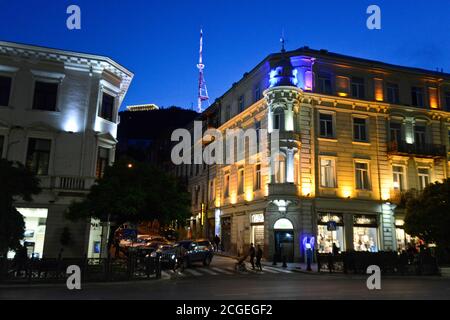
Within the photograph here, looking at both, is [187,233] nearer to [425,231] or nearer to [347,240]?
[347,240]

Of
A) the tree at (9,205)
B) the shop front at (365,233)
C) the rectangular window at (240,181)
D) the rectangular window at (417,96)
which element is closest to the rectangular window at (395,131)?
the rectangular window at (417,96)

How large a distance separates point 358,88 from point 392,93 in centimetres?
356

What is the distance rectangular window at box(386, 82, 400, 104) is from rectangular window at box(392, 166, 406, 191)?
5886mm

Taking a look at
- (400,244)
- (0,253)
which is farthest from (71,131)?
(400,244)

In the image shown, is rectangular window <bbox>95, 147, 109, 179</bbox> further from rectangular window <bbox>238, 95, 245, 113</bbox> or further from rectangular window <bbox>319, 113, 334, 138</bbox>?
rectangular window <bbox>319, 113, 334, 138</bbox>

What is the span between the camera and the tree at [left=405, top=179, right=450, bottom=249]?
26219mm

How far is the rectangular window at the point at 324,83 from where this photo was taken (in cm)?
3585

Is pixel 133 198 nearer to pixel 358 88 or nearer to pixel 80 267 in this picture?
pixel 80 267

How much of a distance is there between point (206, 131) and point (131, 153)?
162 ft

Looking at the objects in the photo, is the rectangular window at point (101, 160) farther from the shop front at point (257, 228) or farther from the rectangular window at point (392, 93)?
the rectangular window at point (392, 93)

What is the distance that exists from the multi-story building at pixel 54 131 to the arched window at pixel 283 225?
13.5 m

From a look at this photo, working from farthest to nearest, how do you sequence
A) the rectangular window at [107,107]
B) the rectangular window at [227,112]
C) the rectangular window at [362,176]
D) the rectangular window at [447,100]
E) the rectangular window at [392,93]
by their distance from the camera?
1. the rectangular window at [227,112]
2. the rectangular window at [447,100]
3. the rectangular window at [392,93]
4. the rectangular window at [362,176]
5. the rectangular window at [107,107]

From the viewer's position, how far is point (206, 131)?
49.4 metres

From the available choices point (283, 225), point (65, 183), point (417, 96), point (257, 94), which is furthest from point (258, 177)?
point (65, 183)
